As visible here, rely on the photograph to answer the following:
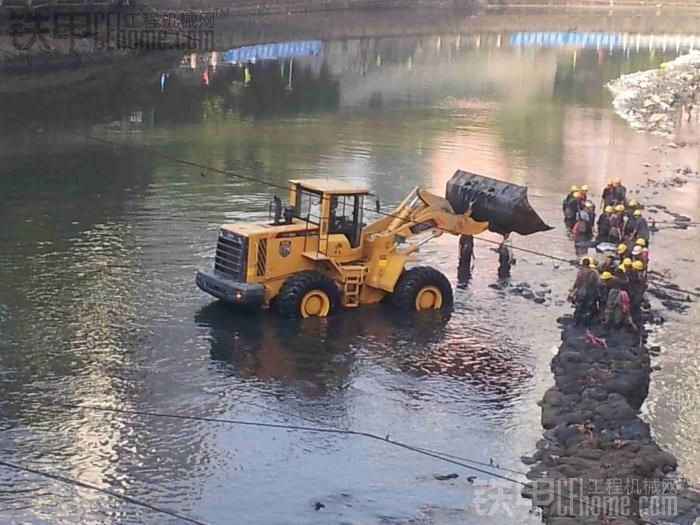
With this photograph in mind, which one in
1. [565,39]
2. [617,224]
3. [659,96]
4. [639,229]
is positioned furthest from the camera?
[565,39]

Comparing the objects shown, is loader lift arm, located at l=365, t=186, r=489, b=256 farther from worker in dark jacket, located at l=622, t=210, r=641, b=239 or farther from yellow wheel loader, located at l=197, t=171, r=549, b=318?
worker in dark jacket, located at l=622, t=210, r=641, b=239

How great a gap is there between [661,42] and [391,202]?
289 ft

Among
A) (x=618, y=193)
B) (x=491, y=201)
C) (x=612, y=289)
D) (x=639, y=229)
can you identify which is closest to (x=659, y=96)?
(x=618, y=193)

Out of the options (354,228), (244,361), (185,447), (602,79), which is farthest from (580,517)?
(602,79)

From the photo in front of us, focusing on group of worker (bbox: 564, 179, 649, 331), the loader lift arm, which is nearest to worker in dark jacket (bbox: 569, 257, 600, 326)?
group of worker (bbox: 564, 179, 649, 331)

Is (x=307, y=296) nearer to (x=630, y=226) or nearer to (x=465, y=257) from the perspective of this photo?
(x=465, y=257)

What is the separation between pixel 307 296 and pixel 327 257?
1025 mm

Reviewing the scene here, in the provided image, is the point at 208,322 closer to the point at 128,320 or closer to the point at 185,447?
the point at 128,320

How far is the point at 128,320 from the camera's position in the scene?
2820 centimetres

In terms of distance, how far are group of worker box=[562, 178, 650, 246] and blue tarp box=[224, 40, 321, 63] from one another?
51.2 m

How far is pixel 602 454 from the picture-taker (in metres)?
21.0

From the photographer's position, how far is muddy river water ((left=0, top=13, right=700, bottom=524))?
66.3 ft

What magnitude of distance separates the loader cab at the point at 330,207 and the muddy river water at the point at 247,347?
6.87ft

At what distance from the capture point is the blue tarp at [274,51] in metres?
91.4
